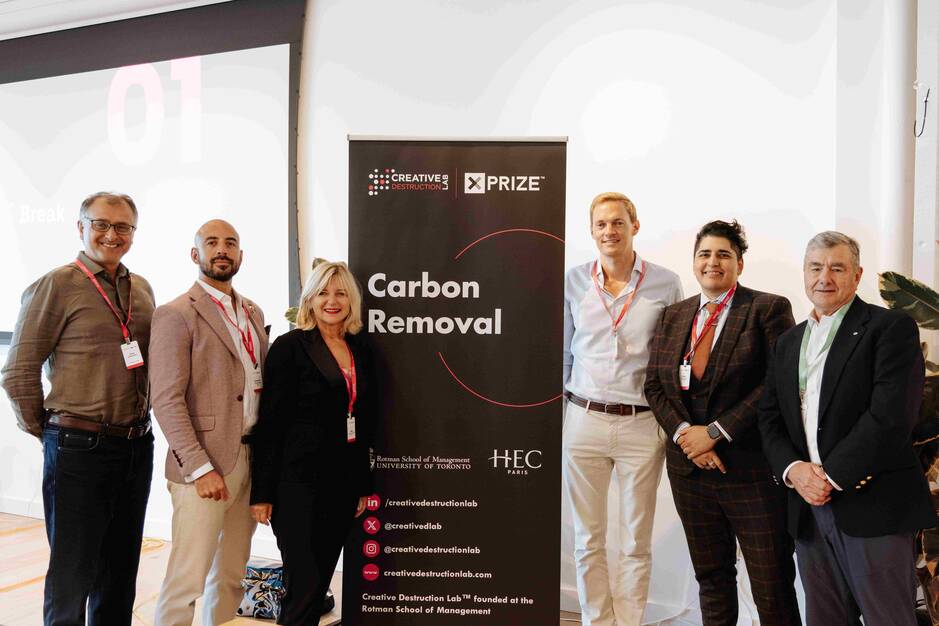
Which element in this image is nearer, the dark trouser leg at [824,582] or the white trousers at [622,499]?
the dark trouser leg at [824,582]

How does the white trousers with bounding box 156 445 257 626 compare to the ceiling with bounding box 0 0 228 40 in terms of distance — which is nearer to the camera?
the white trousers with bounding box 156 445 257 626

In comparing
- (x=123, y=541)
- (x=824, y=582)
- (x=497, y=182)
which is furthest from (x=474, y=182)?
(x=123, y=541)

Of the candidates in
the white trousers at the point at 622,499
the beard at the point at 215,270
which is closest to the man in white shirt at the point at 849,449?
the white trousers at the point at 622,499

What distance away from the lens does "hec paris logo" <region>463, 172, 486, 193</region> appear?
245 centimetres

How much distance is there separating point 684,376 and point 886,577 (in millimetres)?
880

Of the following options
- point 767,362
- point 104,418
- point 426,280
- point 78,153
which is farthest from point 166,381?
point 78,153

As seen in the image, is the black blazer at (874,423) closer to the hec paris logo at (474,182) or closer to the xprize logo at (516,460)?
the xprize logo at (516,460)

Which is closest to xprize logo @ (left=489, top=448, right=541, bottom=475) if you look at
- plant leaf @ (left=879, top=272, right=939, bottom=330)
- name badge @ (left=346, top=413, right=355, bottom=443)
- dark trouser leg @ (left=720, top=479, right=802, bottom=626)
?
name badge @ (left=346, top=413, right=355, bottom=443)

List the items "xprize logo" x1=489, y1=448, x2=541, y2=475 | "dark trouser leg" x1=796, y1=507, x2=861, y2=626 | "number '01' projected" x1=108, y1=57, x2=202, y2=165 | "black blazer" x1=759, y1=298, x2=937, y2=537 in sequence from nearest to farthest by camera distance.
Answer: "black blazer" x1=759, y1=298, x2=937, y2=537, "dark trouser leg" x1=796, y1=507, x2=861, y2=626, "xprize logo" x1=489, y1=448, x2=541, y2=475, "number '01' projected" x1=108, y1=57, x2=202, y2=165

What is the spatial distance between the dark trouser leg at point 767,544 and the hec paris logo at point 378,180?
1681mm

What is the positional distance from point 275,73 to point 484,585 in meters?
3.22

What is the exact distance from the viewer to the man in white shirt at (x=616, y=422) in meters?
2.71

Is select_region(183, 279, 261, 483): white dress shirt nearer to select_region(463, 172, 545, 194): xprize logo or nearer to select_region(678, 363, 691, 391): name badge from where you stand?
select_region(463, 172, 545, 194): xprize logo

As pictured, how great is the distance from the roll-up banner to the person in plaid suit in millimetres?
495
